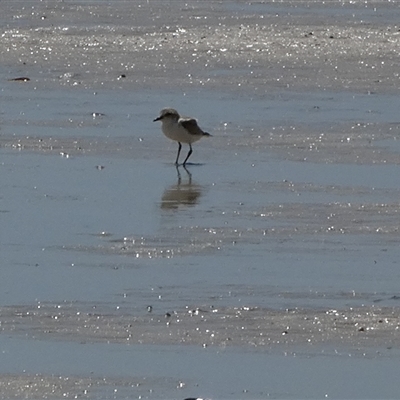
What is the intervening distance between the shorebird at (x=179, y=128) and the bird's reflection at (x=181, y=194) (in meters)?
0.91

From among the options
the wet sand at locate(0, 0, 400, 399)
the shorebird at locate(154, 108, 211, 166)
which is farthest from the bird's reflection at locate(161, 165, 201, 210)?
the shorebird at locate(154, 108, 211, 166)

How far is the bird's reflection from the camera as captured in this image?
10844mm

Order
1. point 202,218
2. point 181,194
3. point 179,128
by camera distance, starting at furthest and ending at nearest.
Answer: point 179,128, point 181,194, point 202,218

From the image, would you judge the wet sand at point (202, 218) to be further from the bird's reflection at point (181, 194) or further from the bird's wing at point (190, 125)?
the bird's wing at point (190, 125)

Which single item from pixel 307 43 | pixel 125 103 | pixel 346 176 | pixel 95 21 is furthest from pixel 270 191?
pixel 95 21

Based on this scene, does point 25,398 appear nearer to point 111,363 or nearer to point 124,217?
point 111,363

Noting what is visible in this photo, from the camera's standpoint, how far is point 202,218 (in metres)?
10.3

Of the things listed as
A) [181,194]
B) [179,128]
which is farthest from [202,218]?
[179,128]

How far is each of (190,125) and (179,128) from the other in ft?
0.38

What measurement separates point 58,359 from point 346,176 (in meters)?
4.99

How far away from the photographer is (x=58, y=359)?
284 inches

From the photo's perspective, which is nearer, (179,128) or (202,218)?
(202,218)

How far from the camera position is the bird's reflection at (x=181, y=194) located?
10.8 metres

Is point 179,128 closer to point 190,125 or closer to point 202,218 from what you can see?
point 190,125
